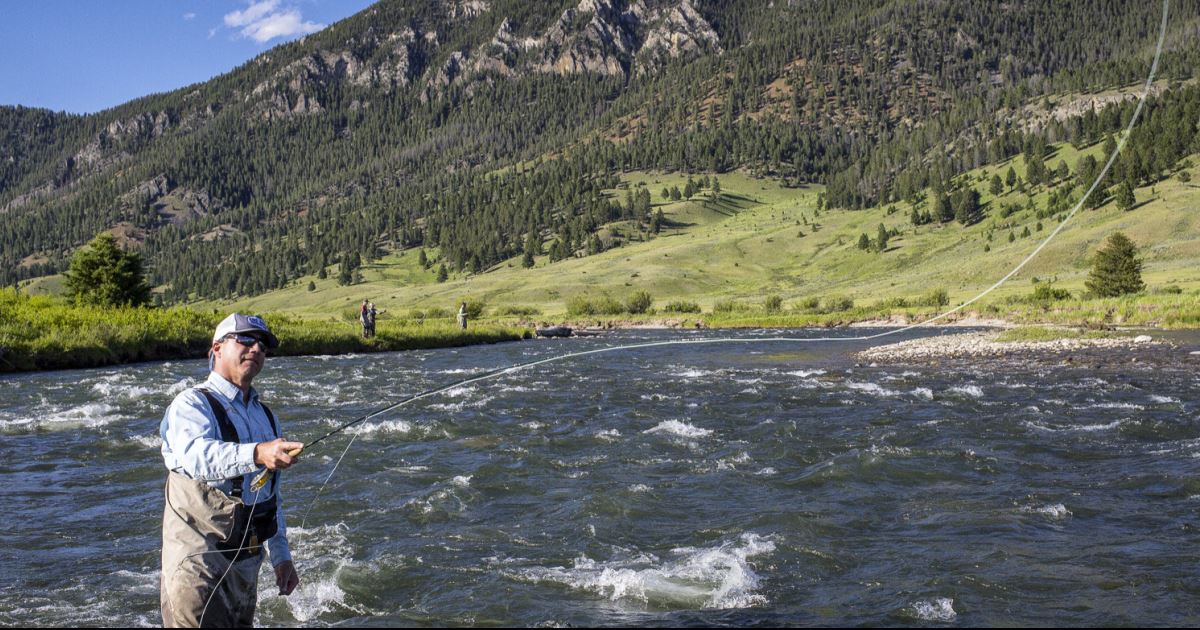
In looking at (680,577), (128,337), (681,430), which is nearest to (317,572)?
(680,577)

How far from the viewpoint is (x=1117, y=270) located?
54.3 m

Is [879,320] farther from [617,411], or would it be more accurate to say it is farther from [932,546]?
[932,546]

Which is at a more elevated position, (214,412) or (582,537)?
(214,412)

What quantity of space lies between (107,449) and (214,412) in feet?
40.5

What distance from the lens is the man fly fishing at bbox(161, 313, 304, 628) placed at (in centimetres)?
436

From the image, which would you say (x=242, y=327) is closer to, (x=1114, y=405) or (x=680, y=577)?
(x=680, y=577)

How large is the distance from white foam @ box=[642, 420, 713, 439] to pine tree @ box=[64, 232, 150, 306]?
39603mm

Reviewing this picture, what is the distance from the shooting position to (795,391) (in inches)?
871

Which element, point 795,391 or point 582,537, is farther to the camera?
point 795,391

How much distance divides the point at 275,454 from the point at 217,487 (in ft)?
2.16

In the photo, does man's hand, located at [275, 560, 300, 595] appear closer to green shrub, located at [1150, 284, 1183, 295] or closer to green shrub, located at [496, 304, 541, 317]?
green shrub, located at [1150, 284, 1183, 295]

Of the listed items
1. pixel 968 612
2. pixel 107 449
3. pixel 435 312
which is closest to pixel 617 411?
pixel 107 449

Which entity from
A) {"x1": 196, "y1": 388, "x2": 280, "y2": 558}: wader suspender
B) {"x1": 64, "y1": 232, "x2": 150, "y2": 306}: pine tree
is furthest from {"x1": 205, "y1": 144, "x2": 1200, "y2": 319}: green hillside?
{"x1": 196, "y1": 388, "x2": 280, "y2": 558}: wader suspender

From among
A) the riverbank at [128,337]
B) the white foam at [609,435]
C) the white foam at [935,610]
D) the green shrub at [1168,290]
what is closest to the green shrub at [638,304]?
the riverbank at [128,337]
